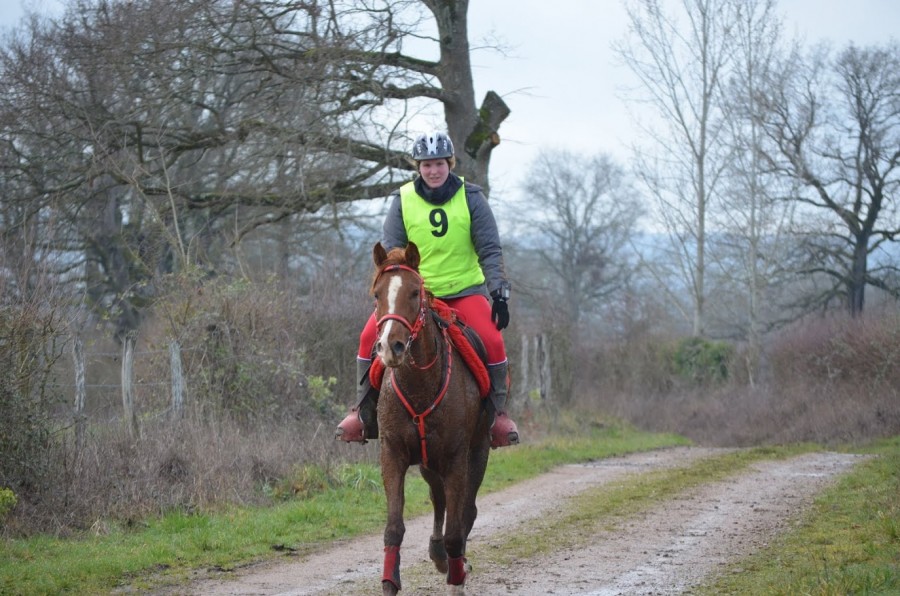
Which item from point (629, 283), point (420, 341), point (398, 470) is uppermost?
point (629, 283)

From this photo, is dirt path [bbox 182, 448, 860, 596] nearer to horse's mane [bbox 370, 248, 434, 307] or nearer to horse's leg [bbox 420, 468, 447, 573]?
horse's leg [bbox 420, 468, 447, 573]

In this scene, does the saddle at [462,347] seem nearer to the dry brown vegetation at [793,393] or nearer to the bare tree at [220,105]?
the bare tree at [220,105]

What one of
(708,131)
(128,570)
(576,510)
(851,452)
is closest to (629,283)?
(708,131)

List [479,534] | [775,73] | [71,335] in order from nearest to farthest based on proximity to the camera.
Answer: [479,534]
[71,335]
[775,73]

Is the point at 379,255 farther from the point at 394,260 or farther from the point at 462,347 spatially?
the point at 462,347

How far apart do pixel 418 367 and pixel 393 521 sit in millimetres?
1023

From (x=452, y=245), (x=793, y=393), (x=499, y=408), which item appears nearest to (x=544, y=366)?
(x=793, y=393)

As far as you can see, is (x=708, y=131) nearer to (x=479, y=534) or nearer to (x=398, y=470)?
(x=479, y=534)

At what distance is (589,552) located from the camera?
8586mm

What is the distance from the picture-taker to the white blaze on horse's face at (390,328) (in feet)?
19.5

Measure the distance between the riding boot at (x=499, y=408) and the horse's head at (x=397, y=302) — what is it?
3.70 feet

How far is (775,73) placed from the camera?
30.5 meters

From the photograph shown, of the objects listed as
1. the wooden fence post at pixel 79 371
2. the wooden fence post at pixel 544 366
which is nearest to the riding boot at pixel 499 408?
the wooden fence post at pixel 79 371

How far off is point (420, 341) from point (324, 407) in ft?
31.1
